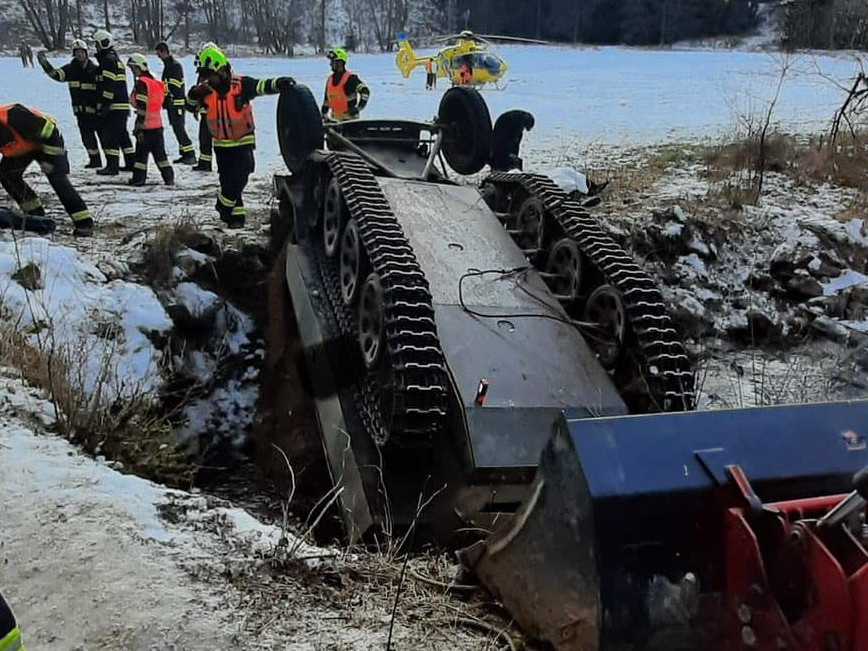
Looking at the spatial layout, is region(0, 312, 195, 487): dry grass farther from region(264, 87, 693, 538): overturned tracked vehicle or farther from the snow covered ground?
region(264, 87, 693, 538): overturned tracked vehicle

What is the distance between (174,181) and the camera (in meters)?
11.1

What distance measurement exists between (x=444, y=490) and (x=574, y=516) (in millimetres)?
2285

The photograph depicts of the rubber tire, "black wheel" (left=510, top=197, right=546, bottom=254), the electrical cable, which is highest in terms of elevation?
the rubber tire

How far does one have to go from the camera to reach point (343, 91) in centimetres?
1177

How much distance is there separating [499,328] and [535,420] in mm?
709

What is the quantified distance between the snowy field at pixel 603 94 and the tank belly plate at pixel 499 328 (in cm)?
671

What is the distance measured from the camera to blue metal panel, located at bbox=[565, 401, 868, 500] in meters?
2.43

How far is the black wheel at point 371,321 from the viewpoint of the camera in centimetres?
510

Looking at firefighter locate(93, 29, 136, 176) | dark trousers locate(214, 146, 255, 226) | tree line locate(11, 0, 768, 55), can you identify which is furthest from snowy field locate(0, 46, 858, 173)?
tree line locate(11, 0, 768, 55)

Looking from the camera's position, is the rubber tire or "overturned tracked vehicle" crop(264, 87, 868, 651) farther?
the rubber tire

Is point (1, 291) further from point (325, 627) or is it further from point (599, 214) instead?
point (599, 214)

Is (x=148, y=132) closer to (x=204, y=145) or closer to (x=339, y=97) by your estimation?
(x=204, y=145)

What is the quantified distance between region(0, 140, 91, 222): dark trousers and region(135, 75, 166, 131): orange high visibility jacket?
3102 millimetres

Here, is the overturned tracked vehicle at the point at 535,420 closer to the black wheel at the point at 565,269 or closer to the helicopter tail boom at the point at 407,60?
the black wheel at the point at 565,269
